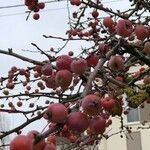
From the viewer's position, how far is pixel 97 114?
1.21 m

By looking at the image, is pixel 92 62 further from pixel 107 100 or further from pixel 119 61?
pixel 107 100

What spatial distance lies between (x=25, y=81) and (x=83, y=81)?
3.59 meters

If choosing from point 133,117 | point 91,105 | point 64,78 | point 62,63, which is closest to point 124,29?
point 62,63

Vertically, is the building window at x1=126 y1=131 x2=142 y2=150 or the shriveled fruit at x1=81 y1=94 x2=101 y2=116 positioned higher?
the building window at x1=126 y1=131 x2=142 y2=150

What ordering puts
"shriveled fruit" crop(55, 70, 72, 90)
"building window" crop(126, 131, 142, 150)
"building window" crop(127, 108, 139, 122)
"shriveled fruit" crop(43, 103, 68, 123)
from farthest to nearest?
1. "building window" crop(127, 108, 139, 122)
2. "building window" crop(126, 131, 142, 150)
3. "shriveled fruit" crop(55, 70, 72, 90)
4. "shriveled fruit" crop(43, 103, 68, 123)

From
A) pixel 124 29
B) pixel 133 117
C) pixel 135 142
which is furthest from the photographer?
pixel 133 117

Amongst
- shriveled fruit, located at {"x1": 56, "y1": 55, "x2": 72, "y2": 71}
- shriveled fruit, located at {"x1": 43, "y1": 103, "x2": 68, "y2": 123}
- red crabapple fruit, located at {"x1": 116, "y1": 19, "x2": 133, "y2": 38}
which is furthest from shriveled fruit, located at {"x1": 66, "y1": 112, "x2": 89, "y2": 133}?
red crabapple fruit, located at {"x1": 116, "y1": 19, "x2": 133, "y2": 38}

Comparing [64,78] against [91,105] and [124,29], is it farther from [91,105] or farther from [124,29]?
[124,29]

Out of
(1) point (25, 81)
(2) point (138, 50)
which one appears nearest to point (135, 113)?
(1) point (25, 81)

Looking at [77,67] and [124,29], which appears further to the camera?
[124,29]

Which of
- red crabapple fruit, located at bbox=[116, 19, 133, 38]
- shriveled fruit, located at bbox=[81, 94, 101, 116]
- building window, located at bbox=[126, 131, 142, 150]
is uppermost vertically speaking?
building window, located at bbox=[126, 131, 142, 150]

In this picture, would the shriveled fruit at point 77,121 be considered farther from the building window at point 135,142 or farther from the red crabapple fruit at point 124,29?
the building window at point 135,142

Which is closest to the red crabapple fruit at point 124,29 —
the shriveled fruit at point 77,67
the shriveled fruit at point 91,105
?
the shriveled fruit at point 77,67

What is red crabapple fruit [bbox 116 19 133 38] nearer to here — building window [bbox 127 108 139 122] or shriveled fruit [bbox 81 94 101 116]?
shriveled fruit [bbox 81 94 101 116]
